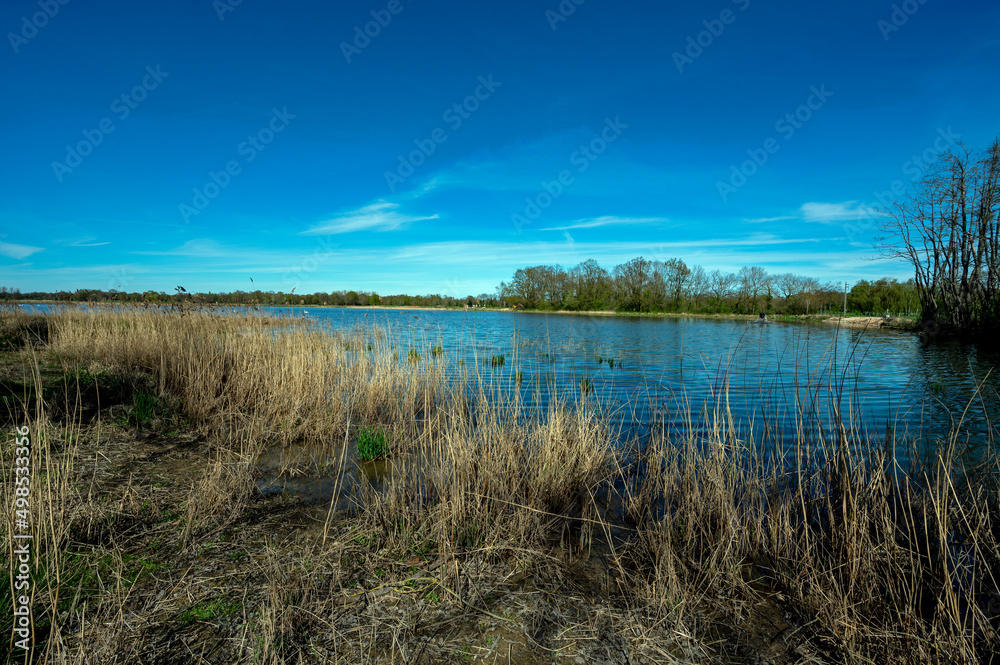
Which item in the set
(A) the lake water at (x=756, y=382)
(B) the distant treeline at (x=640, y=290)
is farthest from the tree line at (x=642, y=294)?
(A) the lake water at (x=756, y=382)

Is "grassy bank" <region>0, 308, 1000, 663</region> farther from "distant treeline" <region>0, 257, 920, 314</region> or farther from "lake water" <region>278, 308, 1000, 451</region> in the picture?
"distant treeline" <region>0, 257, 920, 314</region>

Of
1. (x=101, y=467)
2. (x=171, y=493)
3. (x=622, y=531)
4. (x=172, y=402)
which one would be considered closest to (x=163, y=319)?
(x=172, y=402)

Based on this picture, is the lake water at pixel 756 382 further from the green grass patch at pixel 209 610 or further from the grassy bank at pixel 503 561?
the green grass patch at pixel 209 610

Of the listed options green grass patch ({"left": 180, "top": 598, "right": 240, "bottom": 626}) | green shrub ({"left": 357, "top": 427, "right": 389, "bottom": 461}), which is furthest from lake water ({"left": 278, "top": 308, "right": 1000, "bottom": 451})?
green grass patch ({"left": 180, "top": 598, "right": 240, "bottom": 626})

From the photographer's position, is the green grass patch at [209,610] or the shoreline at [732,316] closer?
the green grass patch at [209,610]

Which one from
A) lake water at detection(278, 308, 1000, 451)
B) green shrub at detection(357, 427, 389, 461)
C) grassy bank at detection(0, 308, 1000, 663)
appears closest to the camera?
grassy bank at detection(0, 308, 1000, 663)

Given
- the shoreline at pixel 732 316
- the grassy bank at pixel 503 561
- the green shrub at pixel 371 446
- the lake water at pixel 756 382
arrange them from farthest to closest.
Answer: the shoreline at pixel 732 316 → the lake water at pixel 756 382 → the green shrub at pixel 371 446 → the grassy bank at pixel 503 561

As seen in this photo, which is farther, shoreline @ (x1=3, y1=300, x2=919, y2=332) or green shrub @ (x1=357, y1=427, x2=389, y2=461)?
shoreline @ (x1=3, y1=300, x2=919, y2=332)
